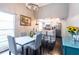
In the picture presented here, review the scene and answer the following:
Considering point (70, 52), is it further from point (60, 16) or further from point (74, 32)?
point (60, 16)

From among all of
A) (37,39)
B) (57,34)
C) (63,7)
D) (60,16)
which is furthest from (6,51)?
(63,7)

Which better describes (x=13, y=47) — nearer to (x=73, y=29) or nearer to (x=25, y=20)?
(x=25, y=20)

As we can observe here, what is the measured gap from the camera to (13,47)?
4.79ft

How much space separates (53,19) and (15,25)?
0.61 metres

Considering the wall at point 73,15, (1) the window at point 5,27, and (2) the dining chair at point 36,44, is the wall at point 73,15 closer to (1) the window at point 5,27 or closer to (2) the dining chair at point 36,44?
(2) the dining chair at point 36,44

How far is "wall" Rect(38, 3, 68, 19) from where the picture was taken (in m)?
1.48

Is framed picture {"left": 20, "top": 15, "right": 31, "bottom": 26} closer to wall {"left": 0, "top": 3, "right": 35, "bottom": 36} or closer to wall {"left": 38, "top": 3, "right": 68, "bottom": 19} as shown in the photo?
wall {"left": 0, "top": 3, "right": 35, "bottom": 36}

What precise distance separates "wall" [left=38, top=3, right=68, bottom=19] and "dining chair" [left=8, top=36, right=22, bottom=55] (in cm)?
58

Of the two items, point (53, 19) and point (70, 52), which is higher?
point (53, 19)

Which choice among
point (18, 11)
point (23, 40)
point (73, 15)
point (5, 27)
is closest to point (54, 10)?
point (73, 15)

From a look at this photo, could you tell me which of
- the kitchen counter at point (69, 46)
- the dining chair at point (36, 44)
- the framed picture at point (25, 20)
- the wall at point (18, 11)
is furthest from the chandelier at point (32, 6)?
the kitchen counter at point (69, 46)

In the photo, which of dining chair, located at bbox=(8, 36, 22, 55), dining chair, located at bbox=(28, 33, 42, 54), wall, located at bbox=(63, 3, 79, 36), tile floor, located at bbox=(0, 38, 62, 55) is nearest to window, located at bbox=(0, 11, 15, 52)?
dining chair, located at bbox=(8, 36, 22, 55)

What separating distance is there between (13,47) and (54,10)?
880mm
